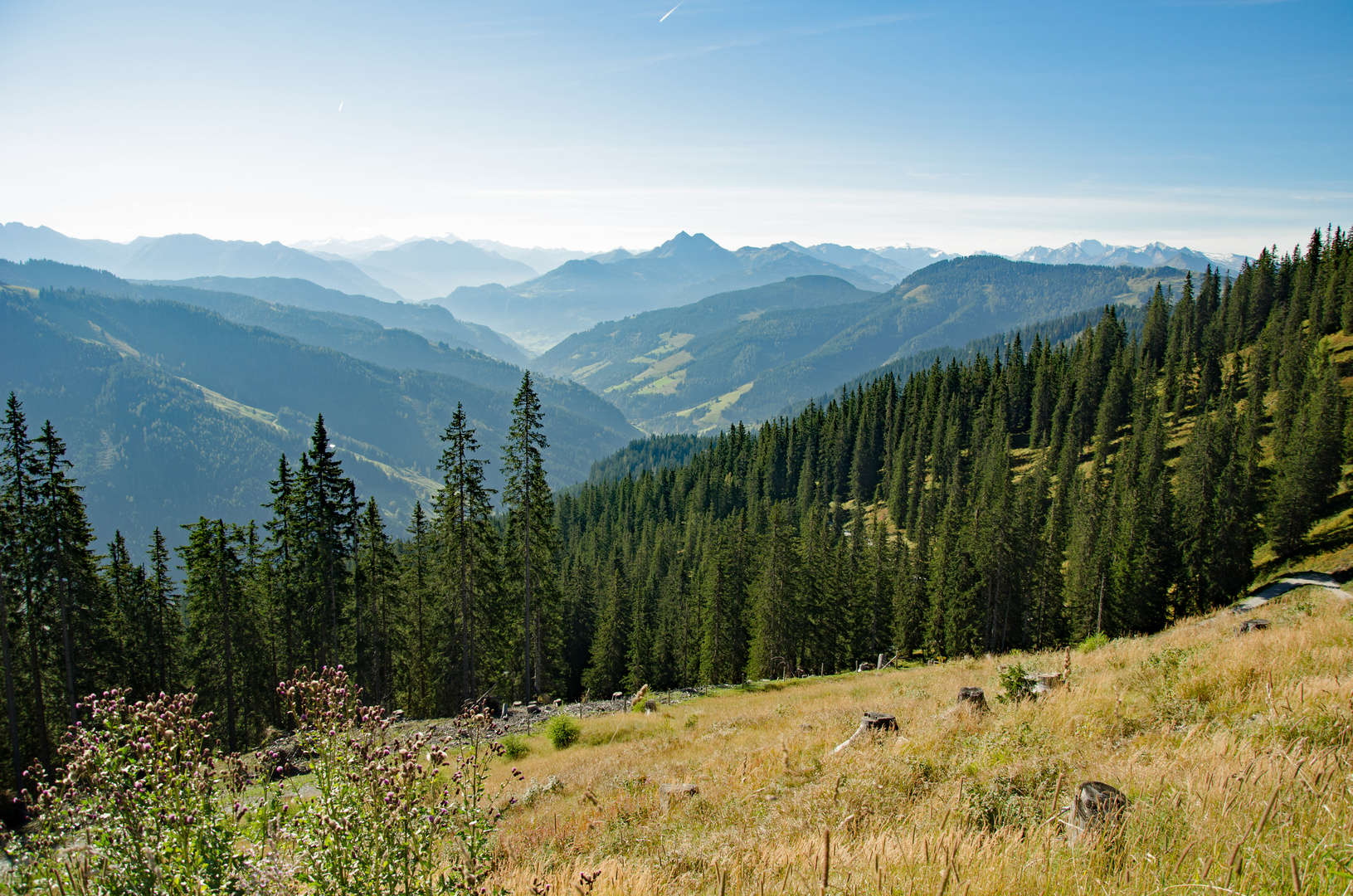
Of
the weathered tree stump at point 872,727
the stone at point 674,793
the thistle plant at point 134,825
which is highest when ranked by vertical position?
the thistle plant at point 134,825

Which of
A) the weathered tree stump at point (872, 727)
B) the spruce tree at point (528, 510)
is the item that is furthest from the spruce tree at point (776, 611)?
the weathered tree stump at point (872, 727)

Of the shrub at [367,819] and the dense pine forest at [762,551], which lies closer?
the shrub at [367,819]

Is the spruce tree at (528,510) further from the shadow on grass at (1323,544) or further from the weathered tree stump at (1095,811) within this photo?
the shadow on grass at (1323,544)

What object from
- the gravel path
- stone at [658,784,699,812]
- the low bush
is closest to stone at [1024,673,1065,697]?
stone at [658,784,699,812]

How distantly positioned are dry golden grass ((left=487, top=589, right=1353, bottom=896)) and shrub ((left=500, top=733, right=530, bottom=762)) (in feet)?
17.1

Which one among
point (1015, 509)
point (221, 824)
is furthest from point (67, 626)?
point (1015, 509)

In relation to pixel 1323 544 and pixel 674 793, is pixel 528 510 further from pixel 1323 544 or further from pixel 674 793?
pixel 1323 544

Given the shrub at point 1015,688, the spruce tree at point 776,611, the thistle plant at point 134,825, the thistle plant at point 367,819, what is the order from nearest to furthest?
the thistle plant at point 367,819
the thistle plant at point 134,825
the shrub at point 1015,688
the spruce tree at point 776,611

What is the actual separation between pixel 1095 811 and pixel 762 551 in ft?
185

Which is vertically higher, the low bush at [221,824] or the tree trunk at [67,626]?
the low bush at [221,824]

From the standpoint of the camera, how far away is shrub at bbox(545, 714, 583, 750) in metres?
21.2

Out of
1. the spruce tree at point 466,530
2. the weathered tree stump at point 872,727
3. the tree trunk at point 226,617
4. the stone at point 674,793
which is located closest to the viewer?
the stone at point 674,793

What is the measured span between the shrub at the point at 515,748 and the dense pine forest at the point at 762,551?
24.5 feet

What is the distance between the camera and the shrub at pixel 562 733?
69.5ft
